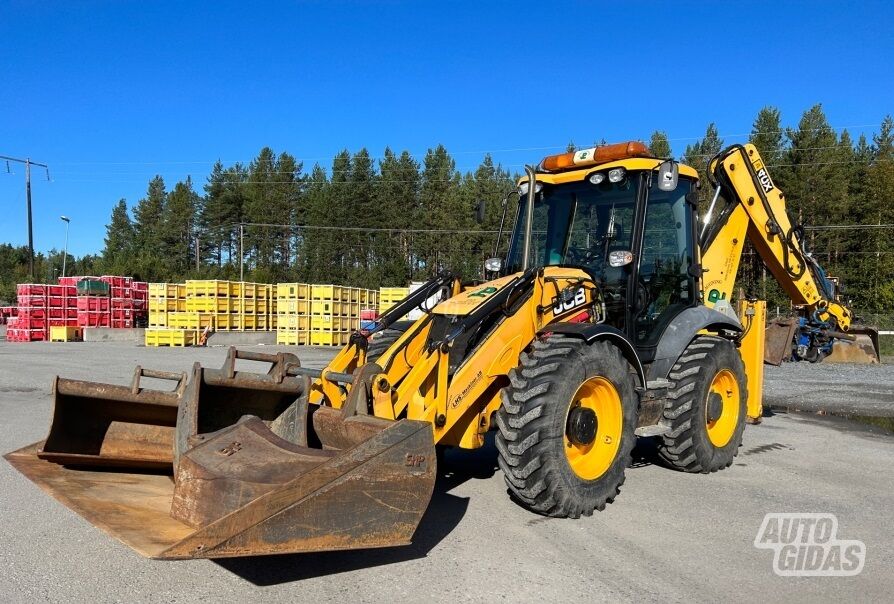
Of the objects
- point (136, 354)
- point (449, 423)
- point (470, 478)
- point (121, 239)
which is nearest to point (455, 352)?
point (449, 423)

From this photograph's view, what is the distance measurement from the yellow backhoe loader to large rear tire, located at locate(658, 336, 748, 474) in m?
0.02

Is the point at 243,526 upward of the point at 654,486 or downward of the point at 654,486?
upward

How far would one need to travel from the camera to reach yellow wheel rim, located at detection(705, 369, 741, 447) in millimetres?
7248

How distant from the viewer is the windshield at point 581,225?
258 inches

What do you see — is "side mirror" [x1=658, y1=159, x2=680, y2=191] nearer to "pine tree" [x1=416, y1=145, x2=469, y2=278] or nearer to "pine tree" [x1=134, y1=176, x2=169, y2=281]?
"pine tree" [x1=416, y1=145, x2=469, y2=278]

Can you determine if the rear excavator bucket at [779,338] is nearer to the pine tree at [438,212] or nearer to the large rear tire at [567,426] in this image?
the large rear tire at [567,426]

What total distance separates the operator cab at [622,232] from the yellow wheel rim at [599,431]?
0.97 m

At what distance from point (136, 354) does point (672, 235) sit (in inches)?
742

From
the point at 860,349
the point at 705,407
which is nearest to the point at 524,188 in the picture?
the point at 705,407

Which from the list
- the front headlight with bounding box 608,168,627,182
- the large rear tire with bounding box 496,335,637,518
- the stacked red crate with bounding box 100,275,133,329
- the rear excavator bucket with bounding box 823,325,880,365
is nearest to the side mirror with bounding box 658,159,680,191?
the front headlight with bounding box 608,168,627,182

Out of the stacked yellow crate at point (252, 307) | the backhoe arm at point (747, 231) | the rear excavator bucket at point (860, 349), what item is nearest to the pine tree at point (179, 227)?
the stacked yellow crate at point (252, 307)

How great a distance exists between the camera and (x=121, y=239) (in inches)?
3428

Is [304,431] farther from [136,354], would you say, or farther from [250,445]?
[136,354]

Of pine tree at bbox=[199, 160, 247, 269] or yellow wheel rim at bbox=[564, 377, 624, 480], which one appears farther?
pine tree at bbox=[199, 160, 247, 269]
